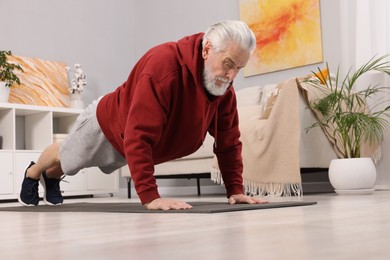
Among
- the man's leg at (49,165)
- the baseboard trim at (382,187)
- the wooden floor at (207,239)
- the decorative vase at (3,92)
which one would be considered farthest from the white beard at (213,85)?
the decorative vase at (3,92)

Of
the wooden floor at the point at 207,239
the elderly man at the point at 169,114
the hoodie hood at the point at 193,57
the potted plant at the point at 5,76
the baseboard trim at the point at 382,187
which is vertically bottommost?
the baseboard trim at the point at 382,187

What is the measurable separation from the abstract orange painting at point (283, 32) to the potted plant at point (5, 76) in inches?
74.6

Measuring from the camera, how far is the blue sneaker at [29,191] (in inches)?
106

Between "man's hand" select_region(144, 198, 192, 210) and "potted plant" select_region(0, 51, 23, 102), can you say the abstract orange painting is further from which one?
"man's hand" select_region(144, 198, 192, 210)

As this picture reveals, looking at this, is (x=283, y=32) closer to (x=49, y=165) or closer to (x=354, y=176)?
(x=354, y=176)

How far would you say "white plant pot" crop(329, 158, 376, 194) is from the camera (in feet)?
10.9

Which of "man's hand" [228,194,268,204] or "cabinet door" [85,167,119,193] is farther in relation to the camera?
"cabinet door" [85,167,119,193]

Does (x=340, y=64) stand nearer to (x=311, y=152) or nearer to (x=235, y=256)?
(x=311, y=152)

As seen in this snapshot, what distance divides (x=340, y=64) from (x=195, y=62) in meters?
2.55

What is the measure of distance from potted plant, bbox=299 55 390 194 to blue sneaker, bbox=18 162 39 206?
1667mm

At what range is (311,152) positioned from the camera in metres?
3.54

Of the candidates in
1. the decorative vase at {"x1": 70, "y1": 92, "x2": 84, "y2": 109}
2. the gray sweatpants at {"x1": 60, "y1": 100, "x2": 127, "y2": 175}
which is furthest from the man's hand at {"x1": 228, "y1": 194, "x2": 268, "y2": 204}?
the decorative vase at {"x1": 70, "y1": 92, "x2": 84, "y2": 109}

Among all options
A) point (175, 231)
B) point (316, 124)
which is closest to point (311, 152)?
point (316, 124)

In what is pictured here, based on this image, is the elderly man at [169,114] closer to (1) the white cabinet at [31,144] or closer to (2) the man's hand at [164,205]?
(2) the man's hand at [164,205]
